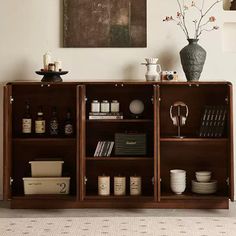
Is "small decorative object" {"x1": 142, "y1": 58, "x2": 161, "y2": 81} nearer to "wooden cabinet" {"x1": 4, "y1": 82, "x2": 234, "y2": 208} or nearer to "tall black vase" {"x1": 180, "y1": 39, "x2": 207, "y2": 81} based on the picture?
"wooden cabinet" {"x1": 4, "y1": 82, "x2": 234, "y2": 208}

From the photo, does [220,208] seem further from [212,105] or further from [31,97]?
[31,97]

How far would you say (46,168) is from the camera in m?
4.48

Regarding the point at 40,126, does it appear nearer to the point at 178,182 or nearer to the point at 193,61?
the point at 178,182

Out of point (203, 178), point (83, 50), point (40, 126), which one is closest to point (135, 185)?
point (203, 178)

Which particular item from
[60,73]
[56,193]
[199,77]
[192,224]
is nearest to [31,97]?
[60,73]

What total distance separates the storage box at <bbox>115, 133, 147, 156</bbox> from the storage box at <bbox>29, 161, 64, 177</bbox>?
507mm

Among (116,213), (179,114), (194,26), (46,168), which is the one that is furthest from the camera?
(194,26)

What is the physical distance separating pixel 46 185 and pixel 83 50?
4.01 feet

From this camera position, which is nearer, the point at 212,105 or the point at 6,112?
the point at 6,112

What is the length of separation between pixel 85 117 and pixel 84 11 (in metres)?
0.97

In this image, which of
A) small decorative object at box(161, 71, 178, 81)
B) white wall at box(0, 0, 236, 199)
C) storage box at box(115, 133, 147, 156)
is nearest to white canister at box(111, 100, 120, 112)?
storage box at box(115, 133, 147, 156)

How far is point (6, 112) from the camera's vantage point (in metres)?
4.26

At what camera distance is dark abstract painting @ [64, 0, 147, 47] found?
15.3 feet

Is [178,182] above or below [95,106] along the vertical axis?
below
